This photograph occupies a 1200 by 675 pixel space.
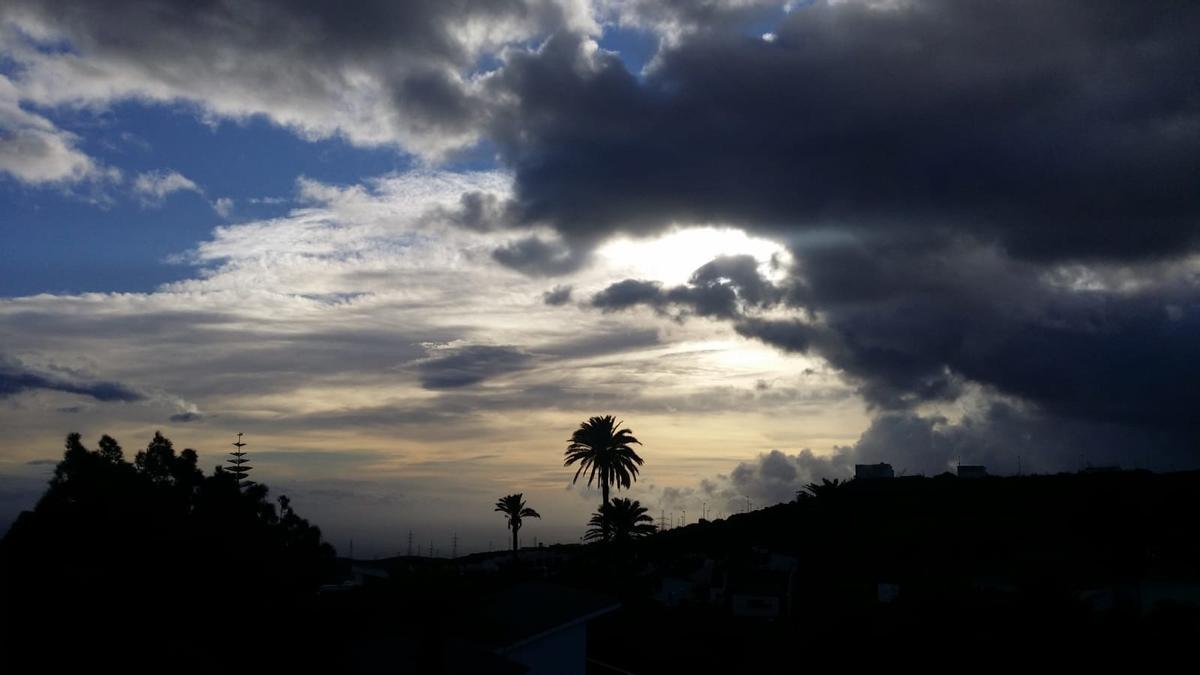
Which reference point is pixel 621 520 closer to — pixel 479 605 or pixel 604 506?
pixel 604 506

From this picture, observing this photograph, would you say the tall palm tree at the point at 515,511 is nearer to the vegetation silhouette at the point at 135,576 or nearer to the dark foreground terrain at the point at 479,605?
the dark foreground terrain at the point at 479,605

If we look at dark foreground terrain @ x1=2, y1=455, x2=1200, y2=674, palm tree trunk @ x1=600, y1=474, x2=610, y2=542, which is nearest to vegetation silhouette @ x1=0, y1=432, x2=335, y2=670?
dark foreground terrain @ x1=2, y1=455, x2=1200, y2=674

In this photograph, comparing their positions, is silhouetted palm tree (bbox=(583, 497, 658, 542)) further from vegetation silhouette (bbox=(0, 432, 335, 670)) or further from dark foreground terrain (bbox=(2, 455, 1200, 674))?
vegetation silhouette (bbox=(0, 432, 335, 670))

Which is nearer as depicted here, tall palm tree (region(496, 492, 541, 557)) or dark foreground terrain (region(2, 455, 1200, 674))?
dark foreground terrain (region(2, 455, 1200, 674))

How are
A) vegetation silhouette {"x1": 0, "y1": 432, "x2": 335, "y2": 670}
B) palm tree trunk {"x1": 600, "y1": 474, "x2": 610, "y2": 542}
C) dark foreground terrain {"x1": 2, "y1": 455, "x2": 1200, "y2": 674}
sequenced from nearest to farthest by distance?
vegetation silhouette {"x1": 0, "y1": 432, "x2": 335, "y2": 670}
dark foreground terrain {"x1": 2, "y1": 455, "x2": 1200, "y2": 674}
palm tree trunk {"x1": 600, "y1": 474, "x2": 610, "y2": 542}

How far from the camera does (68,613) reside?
864 inches

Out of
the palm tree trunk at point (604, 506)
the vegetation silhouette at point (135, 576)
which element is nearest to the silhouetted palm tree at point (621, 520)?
the palm tree trunk at point (604, 506)

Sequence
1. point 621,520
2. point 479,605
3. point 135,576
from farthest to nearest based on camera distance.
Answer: point 621,520, point 479,605, point 135,576

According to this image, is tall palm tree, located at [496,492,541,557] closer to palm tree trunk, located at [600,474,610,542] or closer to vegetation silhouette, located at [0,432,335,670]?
palm tree trunk, located at [600,474,610,542]

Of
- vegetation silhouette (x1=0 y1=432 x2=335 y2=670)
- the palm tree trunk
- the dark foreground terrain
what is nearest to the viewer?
vegetation silhouette (x1=0 y1=432 x2=335 y2=670)

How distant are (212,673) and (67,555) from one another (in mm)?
5836

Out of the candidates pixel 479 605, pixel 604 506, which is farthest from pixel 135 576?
pixel 604 506

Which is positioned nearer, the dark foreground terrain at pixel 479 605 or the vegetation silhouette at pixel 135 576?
→ the vegetation silhouette at pixel 135 576

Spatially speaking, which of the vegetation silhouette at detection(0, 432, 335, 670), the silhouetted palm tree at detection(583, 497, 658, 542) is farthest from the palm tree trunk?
the vegetation silhouette at detection(0, 432, 335, 670)
